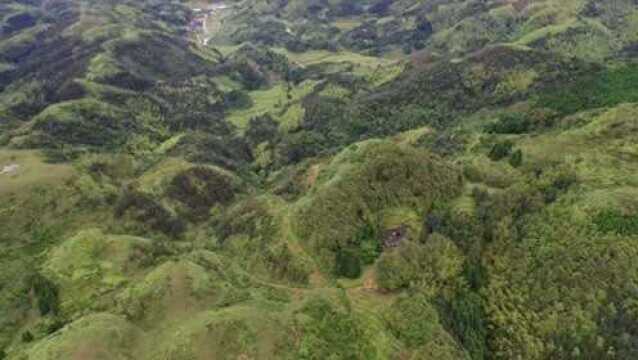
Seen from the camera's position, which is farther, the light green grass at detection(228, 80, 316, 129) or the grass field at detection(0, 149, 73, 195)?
the light green grass at detection(228, 80, 316, 129)

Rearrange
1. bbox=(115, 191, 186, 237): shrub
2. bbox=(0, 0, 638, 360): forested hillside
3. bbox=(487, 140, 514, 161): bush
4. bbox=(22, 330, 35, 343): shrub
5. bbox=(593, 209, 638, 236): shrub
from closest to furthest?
bbox=(0, 0, 638, 360): forested hillside
bbox=(593, 209, 638, 236): shrub
bbox=(22, 330, 35, 343): shrub
bbox=(487, 140, 514, 161): bush
bbox=(115, 191, 186, 237): shrub

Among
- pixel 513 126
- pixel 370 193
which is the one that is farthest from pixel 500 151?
pixel 370 193

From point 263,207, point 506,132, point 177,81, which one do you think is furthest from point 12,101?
point 506,132

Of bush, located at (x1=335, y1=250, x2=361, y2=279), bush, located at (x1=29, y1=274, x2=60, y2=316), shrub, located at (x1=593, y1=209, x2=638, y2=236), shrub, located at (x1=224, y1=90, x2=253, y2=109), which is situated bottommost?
shrub, located at (x1=224, y1=90, x2=253, y2=109)

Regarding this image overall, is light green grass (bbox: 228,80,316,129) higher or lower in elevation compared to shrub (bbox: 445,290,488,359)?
lower

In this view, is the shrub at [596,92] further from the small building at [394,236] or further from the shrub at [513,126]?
the small building at [394,236]

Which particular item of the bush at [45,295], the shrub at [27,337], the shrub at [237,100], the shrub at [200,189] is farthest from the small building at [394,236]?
the shrub at [237,100]

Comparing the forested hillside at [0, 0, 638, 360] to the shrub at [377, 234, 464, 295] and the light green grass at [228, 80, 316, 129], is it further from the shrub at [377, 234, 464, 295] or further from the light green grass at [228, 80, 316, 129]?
the light green grass at [228, 80, 316, 129]

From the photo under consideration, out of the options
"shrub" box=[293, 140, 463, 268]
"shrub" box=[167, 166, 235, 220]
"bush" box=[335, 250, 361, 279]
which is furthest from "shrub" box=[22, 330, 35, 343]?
"shrub" box=[167, 166, 235, 220]

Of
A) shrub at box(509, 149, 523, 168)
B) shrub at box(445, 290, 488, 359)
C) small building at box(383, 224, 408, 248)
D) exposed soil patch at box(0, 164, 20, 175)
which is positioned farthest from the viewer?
exposed soil patch at box(0, 164, 20, 175)
